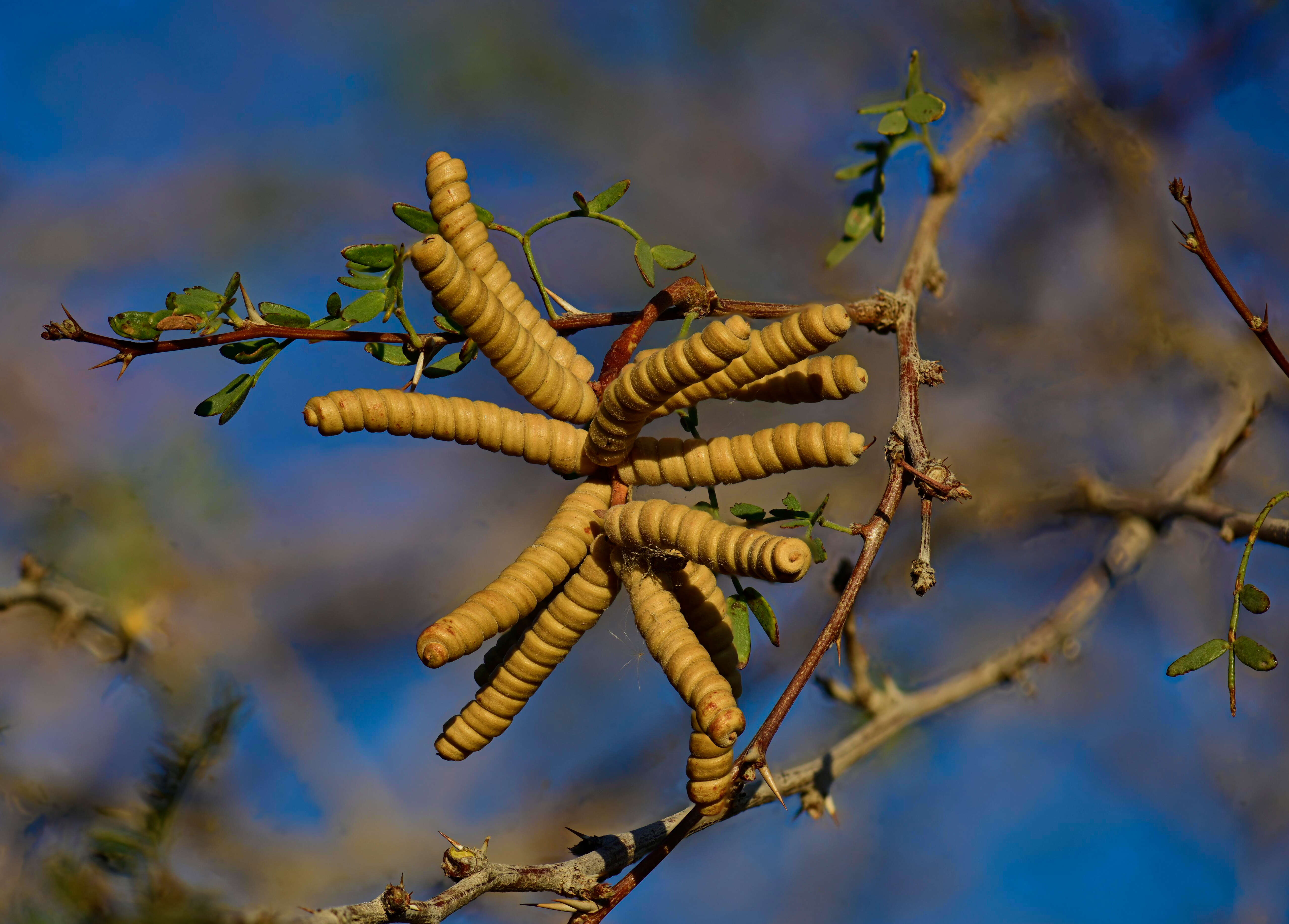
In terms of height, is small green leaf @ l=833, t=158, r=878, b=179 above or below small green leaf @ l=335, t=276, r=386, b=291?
above

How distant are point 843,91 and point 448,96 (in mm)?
737

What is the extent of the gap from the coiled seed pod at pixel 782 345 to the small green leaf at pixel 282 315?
0.27 metres

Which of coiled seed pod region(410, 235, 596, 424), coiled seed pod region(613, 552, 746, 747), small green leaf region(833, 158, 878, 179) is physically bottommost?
coiled seed pod region(613, 552, 746, 747)

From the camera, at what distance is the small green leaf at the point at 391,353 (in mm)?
672

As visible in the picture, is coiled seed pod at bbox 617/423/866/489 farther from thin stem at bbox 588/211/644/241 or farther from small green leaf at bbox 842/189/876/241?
small green leaf at bbox 842/189/876/241

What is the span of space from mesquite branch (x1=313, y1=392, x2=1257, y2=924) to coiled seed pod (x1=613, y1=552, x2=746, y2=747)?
0.45 ft

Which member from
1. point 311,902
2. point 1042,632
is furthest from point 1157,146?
point 311,902

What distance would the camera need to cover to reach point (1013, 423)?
5.94 feet

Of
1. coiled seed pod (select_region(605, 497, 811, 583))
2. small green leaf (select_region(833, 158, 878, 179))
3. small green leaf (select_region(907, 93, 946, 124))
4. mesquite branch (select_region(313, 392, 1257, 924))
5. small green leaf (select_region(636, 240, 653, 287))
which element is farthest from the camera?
Answer: small green leaf (select_region(833, 158, 878, 179))

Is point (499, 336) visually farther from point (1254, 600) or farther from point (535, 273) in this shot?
point (1254, 600)

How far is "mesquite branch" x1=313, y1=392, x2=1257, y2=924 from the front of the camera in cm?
55

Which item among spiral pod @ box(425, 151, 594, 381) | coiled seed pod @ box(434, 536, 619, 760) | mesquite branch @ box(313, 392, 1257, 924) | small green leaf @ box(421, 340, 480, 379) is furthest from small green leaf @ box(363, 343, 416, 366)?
mesquite branch @ box(313, 392, 1257, 924)

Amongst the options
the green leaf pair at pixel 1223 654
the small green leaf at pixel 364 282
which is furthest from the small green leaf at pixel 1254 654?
the small green leaf at pixel 364 282

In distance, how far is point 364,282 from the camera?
2.08ft
